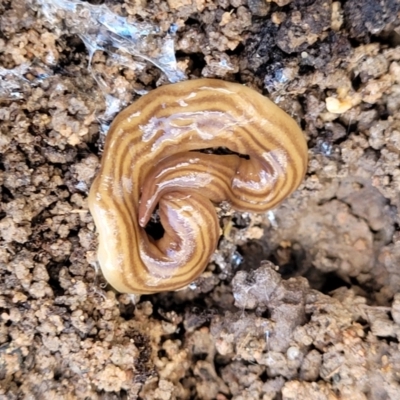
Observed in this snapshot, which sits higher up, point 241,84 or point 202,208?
point 241,84

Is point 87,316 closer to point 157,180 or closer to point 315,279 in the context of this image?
point 157,180

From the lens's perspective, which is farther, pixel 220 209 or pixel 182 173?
pixel 220 209

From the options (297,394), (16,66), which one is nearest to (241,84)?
(16,66)
